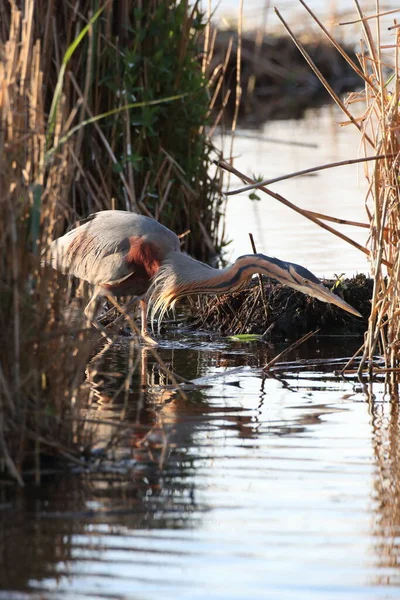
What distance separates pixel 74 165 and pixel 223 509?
167 centimetres

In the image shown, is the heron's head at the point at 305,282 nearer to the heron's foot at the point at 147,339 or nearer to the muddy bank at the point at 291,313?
the muddy bank at the point at 291,313

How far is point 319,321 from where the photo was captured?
761cm

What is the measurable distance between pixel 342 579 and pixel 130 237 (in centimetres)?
417

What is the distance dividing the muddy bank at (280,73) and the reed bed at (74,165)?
12479mm

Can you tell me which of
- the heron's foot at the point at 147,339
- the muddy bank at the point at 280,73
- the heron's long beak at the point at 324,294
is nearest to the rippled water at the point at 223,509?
the heron's long beak at the point at 324,294

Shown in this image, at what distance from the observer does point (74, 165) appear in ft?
16.0

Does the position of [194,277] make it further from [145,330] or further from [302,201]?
[302,201]

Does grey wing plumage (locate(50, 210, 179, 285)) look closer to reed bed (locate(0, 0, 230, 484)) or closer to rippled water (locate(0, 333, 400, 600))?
reed bed (locate(0, 0, 230, 484))

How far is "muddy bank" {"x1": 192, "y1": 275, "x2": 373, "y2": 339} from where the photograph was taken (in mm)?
7531

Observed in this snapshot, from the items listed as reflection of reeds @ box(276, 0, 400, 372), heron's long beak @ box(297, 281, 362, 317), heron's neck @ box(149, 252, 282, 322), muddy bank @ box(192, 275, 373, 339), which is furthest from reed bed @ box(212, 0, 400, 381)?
muddy bank @ box(192, 275, 373, 339)

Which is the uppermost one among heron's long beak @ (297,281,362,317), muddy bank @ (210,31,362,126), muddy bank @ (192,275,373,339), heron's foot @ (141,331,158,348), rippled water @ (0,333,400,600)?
muddy bank @ (210,31,362,126)

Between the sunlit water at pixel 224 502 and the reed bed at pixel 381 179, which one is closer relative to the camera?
the sunlit water at pixel 224 502

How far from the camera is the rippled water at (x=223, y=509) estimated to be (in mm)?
3420

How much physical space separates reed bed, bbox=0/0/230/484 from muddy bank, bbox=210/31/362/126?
12479 mm
